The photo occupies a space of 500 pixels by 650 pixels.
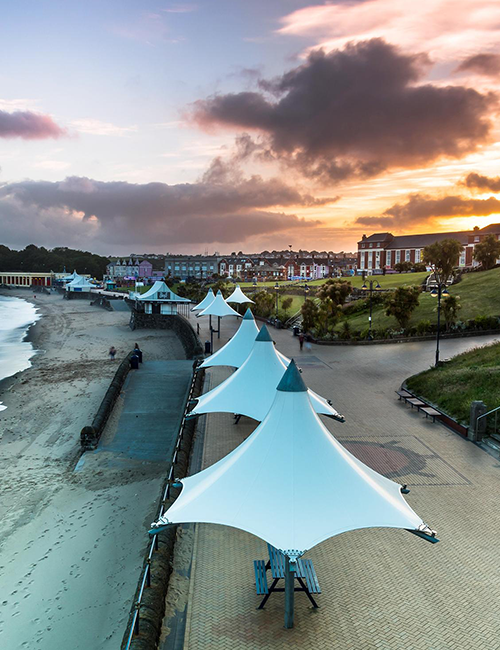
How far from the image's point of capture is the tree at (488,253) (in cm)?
5222

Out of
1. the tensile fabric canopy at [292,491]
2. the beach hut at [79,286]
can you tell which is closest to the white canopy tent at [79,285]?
the beach hut at [79,286]

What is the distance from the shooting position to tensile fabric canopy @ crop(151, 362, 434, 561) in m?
6.63

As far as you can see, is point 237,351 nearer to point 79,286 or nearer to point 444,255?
point 444,255

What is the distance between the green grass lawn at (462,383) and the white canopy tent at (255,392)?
244 inches

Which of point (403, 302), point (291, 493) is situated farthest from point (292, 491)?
point (403, 302)

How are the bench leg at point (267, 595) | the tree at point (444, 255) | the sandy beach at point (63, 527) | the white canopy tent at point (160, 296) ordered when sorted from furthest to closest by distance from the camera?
1. the white canopy tent at point (160, 296)
2. the tree at point (444, 255)
3. the sandy beach at point (63, 527)
4. the bench leg at point (267, 595)

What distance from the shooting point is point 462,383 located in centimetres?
1775

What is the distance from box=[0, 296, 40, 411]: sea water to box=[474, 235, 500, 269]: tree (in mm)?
46084

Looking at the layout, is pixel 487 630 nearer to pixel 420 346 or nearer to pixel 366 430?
pixel 366 430

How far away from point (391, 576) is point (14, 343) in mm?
41784

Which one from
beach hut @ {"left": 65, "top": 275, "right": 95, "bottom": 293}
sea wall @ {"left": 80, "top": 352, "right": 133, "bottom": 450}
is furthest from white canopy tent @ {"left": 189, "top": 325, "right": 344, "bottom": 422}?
beach hut @ {"left": 65, "top": 275, "right": 95, "bottom": 293}

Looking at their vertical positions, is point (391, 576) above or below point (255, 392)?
below

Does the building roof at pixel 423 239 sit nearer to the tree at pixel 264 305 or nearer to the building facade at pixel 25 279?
the tree at pixel 264 305

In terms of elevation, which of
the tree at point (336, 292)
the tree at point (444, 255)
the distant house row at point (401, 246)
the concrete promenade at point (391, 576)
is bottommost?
the concrete promenade at point (391, 576)
